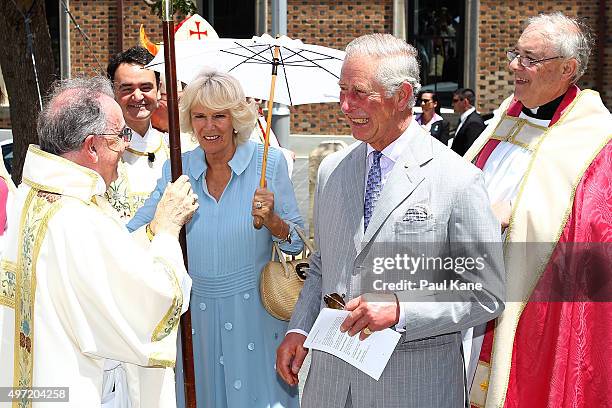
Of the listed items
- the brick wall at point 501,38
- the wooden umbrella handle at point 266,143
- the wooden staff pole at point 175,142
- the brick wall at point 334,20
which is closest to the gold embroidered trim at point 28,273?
the wooden staff pole at point 175,142

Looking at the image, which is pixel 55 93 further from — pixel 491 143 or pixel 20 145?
pixel 20 145

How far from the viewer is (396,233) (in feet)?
10.8

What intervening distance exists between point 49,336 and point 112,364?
0.45m

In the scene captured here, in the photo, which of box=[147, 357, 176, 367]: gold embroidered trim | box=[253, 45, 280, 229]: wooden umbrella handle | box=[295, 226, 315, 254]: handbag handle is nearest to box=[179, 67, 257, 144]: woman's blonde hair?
box=[253, 45, 280, 229]: wooden umbrella handle

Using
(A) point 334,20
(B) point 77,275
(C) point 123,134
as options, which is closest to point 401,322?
(B) point 77,275

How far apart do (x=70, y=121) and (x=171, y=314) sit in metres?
0.74

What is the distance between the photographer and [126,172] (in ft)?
16.9

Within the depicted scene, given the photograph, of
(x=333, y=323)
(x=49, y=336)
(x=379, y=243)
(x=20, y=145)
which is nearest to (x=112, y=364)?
(x=49, y=336)

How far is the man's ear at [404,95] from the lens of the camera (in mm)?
3348

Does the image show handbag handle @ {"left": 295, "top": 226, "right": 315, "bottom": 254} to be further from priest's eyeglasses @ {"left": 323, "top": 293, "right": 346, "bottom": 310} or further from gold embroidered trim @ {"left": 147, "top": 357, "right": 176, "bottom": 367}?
gold embroidered trim @ {"left": 147, "top": 357, "right": 176, "bottom": 367}

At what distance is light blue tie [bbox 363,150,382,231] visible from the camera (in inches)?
135

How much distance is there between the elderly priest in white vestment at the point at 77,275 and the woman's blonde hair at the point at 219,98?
1037mm

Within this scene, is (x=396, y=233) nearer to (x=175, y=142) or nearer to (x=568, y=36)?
(x=175, y=142)

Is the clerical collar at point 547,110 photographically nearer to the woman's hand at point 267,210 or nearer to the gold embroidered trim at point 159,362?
the woman's hand at point 267,210
